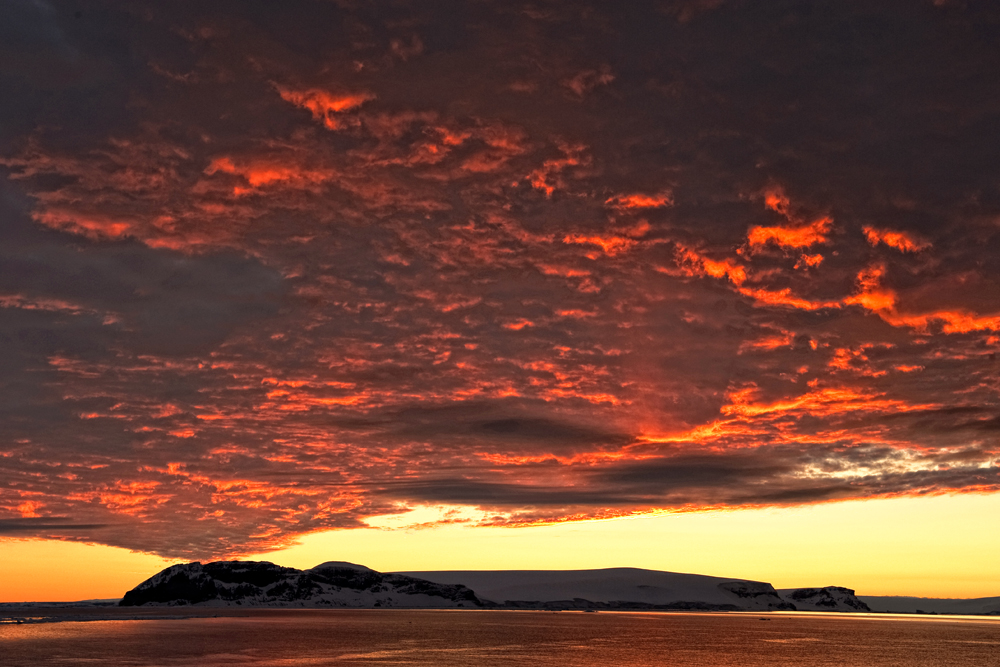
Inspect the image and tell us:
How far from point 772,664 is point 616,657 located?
63.9 ft

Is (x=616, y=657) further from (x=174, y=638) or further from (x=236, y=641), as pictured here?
(x=174, y=638)

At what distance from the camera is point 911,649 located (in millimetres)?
151000

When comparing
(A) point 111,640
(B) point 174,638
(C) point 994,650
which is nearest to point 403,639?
(B) point 174,638

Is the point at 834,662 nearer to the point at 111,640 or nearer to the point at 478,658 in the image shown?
the point at 478,658

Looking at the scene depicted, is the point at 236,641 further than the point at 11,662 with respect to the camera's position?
Yes

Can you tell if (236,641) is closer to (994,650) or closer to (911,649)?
(911,649)

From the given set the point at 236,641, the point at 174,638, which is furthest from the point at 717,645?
the point at 174,638

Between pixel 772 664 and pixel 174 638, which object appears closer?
pixel 772 664

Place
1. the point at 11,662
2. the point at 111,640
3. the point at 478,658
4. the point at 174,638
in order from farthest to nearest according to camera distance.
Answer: the point at 174,638 < the point at 111,640 < the point at 478,658 < the point at 11,662

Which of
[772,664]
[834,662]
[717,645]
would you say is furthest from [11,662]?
[717,645]

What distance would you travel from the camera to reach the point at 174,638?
5807 inches

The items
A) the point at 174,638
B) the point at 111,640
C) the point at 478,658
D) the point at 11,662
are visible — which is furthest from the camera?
the point at 174,638

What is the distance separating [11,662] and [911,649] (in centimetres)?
13861

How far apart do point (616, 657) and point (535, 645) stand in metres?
29.1
